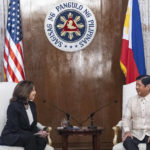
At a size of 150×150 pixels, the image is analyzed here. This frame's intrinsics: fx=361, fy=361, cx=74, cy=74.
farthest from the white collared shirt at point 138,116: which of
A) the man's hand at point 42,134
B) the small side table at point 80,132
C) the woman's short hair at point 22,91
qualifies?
the woman's short hair at point 22,91

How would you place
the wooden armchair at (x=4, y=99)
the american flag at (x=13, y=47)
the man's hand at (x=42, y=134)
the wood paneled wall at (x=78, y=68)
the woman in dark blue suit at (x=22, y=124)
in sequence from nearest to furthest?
1. the woman in dark blue suit at (x=22, y=124)
2. the man's hand at (x=42, y=134)
3. the wooden armchair at (x=4, y=99)
4. the american flag at (x=13, y=47)
5. the wood paneled wall at (x=78, y=68)

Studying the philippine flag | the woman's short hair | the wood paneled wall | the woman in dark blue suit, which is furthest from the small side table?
the wood paneled wall

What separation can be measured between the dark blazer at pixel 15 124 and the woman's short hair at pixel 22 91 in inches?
1.9

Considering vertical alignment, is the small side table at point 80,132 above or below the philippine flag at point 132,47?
below

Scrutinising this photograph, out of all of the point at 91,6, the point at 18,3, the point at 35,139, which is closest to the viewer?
the point at 35,139

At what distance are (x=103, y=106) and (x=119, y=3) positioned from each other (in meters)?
1.63

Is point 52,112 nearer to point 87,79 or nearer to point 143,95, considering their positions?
point 87,79

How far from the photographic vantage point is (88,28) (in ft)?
18.5

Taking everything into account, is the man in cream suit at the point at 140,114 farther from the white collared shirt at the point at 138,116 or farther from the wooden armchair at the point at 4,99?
the wooden armchair at the point at 4,99

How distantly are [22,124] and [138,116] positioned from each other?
133 centimetres

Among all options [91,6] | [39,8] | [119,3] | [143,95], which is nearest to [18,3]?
[39,8]

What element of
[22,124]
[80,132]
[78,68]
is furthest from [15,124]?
[78,68]

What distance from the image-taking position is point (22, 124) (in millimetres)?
4055

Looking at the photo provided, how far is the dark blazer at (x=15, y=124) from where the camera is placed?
3974mm
